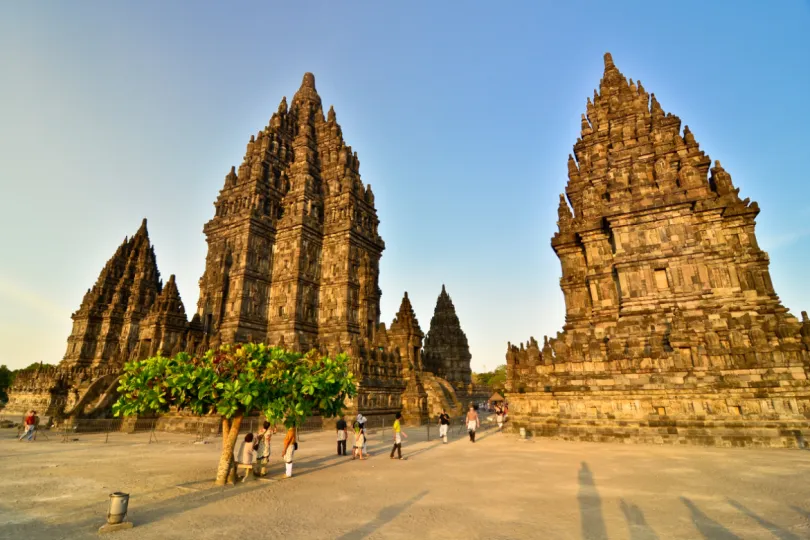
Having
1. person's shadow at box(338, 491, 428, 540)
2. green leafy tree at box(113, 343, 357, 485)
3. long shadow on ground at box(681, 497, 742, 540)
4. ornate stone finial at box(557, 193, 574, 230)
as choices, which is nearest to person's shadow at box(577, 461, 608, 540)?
long shadow on ground at box(681, 497, 742, 540)

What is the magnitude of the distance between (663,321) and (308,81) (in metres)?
53.1

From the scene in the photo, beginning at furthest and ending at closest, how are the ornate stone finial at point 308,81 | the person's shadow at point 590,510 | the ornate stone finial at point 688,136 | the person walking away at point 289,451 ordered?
Answer: 1. the ornate stone finial at point 308,81
2. the ornate stone finial at point 688,136
3. the person walking away at point 289,451
4. the person's shadow at point 590,510

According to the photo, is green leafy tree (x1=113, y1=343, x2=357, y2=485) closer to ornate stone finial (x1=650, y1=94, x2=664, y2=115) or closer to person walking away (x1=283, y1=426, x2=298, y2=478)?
person walking away (x1=283, y1=426, x2=298, y2=478)

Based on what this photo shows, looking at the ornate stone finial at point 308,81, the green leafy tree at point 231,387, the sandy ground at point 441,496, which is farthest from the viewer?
the ornate stone finial at point 308,81

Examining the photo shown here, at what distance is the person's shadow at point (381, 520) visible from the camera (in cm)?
587

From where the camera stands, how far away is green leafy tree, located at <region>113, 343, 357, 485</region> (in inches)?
337

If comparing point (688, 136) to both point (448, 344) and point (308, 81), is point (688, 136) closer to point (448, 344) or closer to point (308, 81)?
point (448, 344)

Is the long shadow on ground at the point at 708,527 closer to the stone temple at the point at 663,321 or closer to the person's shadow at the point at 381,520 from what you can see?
the person's shadow at the point at 381,520

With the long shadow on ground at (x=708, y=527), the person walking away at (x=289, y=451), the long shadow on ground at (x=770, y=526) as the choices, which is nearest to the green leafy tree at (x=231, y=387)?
the person walking away at (x=289, y=451)

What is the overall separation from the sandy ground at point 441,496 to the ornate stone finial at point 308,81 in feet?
171

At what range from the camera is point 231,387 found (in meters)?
8.45

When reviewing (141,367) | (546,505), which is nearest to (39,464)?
(141,367)

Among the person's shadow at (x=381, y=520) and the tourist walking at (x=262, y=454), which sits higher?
the tourist walking at (x=262, y=454)

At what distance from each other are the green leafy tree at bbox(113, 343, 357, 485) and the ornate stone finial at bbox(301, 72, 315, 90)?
5350 centimetres
